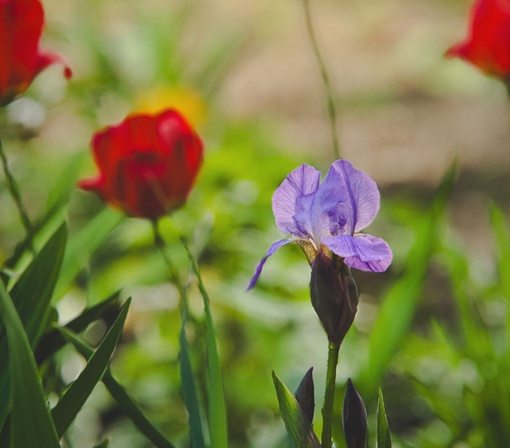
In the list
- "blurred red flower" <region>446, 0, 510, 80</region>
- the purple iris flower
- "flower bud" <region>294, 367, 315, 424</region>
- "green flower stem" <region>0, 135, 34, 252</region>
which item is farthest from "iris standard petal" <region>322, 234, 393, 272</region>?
"blurred red flower" <region>446, 0, 510, 80</region>

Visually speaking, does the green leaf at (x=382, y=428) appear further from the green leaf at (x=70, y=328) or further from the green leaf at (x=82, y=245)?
the green leaf at (x=82, y=245)

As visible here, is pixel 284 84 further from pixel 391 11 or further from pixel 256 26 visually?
pixel 391 11

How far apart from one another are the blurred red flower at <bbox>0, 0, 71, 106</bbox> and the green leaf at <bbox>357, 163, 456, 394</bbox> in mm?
579

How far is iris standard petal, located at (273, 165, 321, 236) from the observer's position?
799 mm

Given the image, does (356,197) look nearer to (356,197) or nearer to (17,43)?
(356,197)

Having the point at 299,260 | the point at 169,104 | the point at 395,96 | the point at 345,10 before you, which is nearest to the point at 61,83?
the point at 169,104

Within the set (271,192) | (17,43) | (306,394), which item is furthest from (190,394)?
(271,192)

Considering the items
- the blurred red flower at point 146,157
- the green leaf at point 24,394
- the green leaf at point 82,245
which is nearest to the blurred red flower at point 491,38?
the blurred red flower at point 146,157

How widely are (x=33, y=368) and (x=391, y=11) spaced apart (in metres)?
3.62

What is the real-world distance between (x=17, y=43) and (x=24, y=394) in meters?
0.54

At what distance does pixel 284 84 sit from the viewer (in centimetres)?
350

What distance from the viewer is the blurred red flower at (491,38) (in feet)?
4.55

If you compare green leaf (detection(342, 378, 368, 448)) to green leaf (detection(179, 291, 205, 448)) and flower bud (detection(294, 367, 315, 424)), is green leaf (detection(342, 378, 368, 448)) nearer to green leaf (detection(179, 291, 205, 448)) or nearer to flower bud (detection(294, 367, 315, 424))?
flower bud (detection(294, 367, 315, 424))

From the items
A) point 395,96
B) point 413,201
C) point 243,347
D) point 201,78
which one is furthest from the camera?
point 395,96
